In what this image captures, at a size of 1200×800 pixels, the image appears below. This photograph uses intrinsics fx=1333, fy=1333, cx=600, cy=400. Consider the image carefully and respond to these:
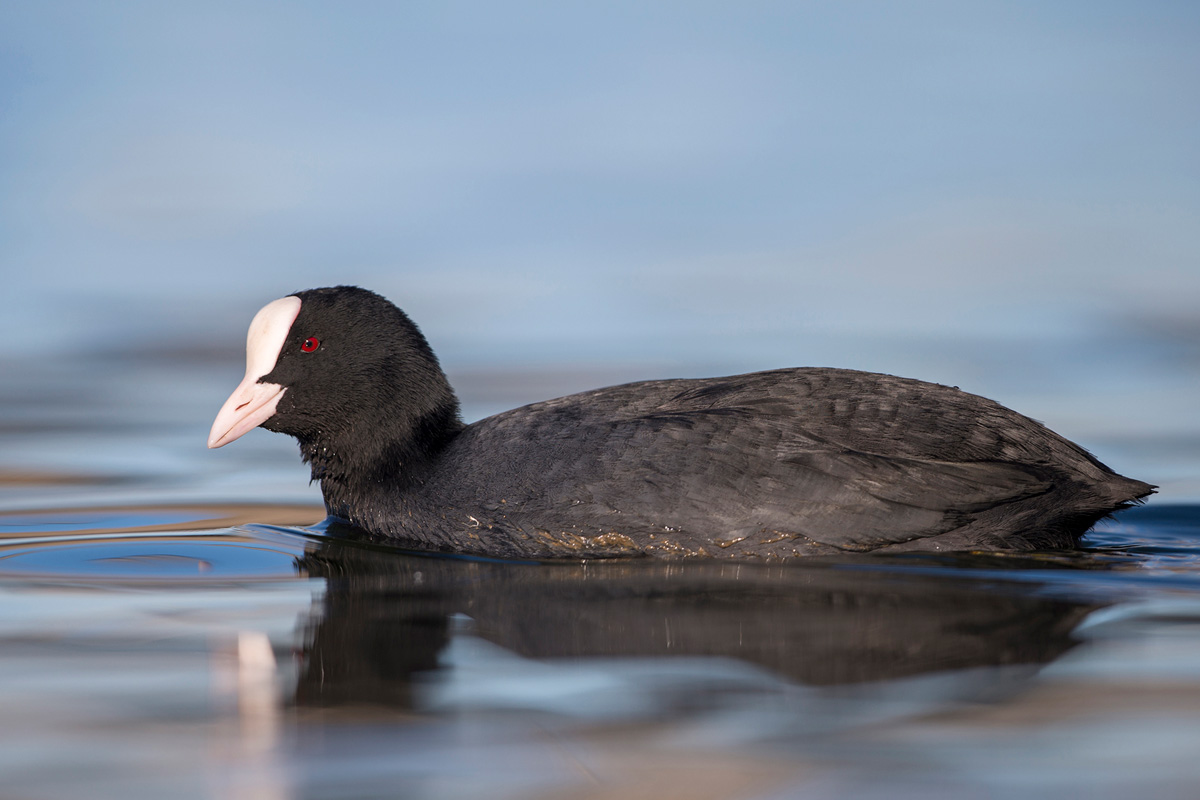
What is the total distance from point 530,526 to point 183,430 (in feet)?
13.7

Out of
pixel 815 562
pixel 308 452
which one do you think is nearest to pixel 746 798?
pixel 815 562

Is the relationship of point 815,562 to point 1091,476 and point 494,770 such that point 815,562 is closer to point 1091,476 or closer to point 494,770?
point 1091,476

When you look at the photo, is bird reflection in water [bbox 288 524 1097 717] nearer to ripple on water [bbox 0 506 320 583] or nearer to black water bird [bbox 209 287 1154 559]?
black water bird [bbox 209 287 1154 559]

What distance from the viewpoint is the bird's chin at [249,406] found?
540cm

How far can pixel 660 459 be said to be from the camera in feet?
15.8

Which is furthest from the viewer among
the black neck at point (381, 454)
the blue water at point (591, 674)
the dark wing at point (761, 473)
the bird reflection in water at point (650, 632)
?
the black neck at point (381, 454)

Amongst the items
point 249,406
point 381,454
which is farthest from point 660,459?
point 249,406

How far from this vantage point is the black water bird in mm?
4750

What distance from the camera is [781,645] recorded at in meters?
3.62

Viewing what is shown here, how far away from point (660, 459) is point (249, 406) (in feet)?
5.80

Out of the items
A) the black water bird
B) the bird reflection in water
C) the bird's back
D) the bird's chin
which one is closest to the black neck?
the black water bird

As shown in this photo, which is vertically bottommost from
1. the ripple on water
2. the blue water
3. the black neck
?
the blue water

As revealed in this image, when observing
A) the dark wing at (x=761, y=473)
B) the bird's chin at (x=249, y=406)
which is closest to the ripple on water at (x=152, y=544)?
the bird's chin at (x=249, y=406)

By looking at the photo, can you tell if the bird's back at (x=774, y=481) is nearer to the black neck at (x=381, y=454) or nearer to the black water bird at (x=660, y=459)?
the black water bird at (x=660, y=459)
